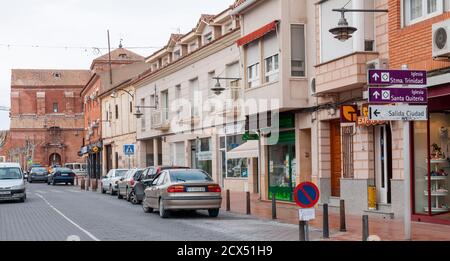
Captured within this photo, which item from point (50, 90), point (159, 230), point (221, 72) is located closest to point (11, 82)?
point (50, 90)

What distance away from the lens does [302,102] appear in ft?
76.9

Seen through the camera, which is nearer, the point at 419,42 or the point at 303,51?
the point at 419,42

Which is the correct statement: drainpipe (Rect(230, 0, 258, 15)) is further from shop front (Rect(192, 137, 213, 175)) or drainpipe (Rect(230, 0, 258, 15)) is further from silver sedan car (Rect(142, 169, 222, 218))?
shop front (Rect(192, 137, 213, 175))

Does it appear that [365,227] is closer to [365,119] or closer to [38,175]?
[365,119]

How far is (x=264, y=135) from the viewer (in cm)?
2759

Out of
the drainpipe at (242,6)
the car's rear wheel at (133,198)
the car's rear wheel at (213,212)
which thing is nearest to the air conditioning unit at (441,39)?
the car's rear wheel at (213,212)

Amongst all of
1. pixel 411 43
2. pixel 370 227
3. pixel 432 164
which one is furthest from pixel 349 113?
pixel 370 227

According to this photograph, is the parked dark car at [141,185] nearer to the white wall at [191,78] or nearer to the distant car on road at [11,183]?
the distant car on road at [11,183]

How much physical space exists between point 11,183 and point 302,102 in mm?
12768

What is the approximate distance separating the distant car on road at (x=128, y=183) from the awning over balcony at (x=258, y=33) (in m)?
7.07

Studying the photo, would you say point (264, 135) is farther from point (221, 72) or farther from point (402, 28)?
point (402, 28)

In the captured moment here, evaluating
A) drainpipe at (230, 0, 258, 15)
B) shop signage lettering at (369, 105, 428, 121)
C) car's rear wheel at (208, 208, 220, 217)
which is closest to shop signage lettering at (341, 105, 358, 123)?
car's rear wheel at (208, 208, 220, 217)

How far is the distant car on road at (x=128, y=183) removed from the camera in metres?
29.0

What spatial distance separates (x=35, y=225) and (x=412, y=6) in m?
11.3
